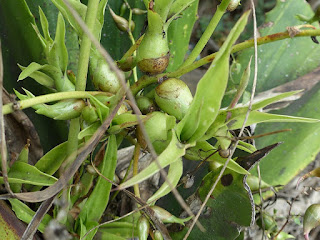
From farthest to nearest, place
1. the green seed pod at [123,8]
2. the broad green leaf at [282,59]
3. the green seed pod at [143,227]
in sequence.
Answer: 1. the broad green leaf at [282,59]
2. the green seed pod at [123,8]
3. the green seed pod at [143,227]

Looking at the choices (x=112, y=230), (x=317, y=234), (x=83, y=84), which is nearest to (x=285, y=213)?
(x=317, y=234)

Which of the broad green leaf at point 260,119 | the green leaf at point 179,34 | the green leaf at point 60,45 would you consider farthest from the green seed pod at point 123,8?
the broad green leaf at point 260,119

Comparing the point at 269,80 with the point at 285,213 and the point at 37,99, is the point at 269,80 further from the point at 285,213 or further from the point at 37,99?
the point at 37,99

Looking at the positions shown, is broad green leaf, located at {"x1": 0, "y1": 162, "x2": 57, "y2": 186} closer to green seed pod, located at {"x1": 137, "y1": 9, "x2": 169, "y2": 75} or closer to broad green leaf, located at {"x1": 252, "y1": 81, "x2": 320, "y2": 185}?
green seed pod, located at {"x1": 137, "y1": 9, "x2": 169, "y2": 75}

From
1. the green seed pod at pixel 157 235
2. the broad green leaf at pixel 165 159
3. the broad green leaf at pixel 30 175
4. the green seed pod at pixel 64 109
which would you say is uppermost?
the green seed pod at pixel 64 109

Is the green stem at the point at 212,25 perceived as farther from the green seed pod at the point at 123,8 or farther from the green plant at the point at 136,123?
the green seed pod at the point at 123,8

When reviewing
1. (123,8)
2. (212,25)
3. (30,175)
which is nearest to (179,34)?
(123,8)

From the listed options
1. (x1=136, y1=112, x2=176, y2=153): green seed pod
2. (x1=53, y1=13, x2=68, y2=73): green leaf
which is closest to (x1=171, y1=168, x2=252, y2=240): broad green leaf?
(x1=136, y1=112, x2=176, y2=153): green seed pod
